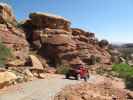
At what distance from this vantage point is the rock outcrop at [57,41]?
4484 cm

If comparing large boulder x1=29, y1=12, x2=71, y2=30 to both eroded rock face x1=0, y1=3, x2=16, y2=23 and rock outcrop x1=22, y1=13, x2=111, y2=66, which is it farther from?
eroded rock face x1=0, y1=3, x2=16, y2=23

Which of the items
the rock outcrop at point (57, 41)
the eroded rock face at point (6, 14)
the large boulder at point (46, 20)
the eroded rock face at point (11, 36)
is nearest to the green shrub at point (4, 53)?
the eroded rock face at point (11, 36)

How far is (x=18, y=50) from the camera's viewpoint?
40.4 meters

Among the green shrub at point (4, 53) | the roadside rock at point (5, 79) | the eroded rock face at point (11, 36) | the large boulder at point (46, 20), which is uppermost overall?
the large boulder at point (46, 20)

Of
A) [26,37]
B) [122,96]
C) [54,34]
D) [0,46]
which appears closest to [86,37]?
[54,34]

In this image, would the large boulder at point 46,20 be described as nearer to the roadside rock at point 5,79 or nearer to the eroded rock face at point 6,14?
the eroded rock face at point 6,14

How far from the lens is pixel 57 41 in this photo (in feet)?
148

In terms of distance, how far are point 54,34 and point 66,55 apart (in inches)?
162

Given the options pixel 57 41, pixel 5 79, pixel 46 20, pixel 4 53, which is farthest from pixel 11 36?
pixel 5 79

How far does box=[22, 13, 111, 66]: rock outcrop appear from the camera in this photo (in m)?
44.8

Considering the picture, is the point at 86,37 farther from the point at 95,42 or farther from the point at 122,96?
the point at 122,96

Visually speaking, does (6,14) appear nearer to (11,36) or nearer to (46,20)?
(11,36)

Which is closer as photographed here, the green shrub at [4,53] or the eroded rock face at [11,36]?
A: the green shrub at [4,53]

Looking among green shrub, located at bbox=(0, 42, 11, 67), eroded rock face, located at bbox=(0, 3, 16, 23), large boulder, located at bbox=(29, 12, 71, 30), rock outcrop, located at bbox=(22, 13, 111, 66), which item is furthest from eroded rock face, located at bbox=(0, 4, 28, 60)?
large boulder, located at bbox=(29, 12, 71, 30)
